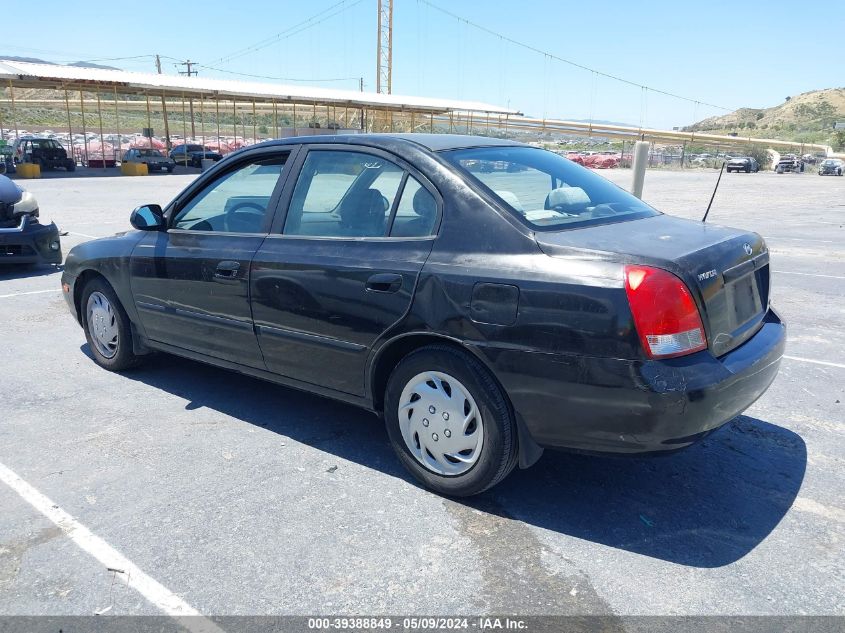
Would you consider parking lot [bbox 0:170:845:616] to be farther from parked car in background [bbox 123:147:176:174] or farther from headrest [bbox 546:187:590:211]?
parked car in background [bbox 123:147:176:174]

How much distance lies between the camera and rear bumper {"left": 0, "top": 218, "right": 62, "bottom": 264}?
8617 mm

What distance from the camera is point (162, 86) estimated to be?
1283 inches

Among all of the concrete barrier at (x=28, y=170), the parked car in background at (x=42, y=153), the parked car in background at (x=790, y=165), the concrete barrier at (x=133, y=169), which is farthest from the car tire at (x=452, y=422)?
the parked car in background at (x=790, y=165)

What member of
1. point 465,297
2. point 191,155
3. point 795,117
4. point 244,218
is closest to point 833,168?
point 191,155

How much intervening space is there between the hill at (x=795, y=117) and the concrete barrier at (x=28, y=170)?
3912 inches

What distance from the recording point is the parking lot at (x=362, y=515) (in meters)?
2.70

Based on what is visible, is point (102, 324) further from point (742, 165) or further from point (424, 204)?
point (742, 165)

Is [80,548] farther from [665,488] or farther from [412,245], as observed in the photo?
[665,488]

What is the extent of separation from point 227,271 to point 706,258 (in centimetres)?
258

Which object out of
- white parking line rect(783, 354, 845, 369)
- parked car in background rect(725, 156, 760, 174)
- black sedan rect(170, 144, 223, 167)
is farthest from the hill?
white parking line rect(783, 354, 845, 369)

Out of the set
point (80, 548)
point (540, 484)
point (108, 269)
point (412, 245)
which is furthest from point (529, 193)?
point (108, 269)

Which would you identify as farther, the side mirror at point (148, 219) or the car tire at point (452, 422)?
the side mirror at point (148, 219)

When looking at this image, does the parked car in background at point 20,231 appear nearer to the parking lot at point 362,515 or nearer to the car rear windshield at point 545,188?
the parking lot at point 362,515

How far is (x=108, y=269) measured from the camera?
16.4ft
